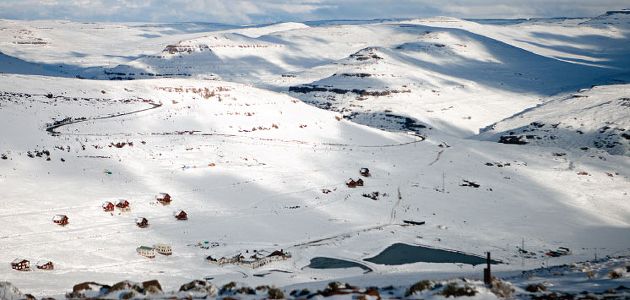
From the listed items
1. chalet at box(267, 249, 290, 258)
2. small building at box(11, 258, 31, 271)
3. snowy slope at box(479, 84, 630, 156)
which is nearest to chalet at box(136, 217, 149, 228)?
small building at box(11, 258, 31, 271)

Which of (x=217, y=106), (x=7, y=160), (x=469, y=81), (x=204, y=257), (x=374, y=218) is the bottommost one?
(x=204, y=257)

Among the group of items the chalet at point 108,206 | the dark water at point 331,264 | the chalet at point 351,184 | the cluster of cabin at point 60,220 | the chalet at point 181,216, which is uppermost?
the chalet at point 351,184

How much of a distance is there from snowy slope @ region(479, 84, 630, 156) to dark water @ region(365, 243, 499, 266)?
1873 inches

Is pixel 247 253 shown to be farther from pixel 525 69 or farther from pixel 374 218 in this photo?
pixel 525 69

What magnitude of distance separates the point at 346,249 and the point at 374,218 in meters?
7.43

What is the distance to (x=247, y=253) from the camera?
33.0m

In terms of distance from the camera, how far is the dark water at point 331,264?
32062 millimetres

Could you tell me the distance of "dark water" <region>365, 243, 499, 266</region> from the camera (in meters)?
34.2

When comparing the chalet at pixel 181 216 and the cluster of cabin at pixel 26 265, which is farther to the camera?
the chalet at pixel 181 216

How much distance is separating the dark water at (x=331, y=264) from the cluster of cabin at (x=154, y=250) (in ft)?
25.0

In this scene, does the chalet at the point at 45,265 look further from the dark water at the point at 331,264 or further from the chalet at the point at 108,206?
the dark water at the point at 331,264

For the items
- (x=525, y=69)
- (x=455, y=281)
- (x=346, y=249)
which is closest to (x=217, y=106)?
(x=346, y=249)

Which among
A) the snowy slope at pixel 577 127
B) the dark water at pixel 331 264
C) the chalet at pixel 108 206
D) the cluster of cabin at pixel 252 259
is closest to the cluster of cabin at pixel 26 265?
the cluster of cabin at pixel 252 259

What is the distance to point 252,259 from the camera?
1248 inches
